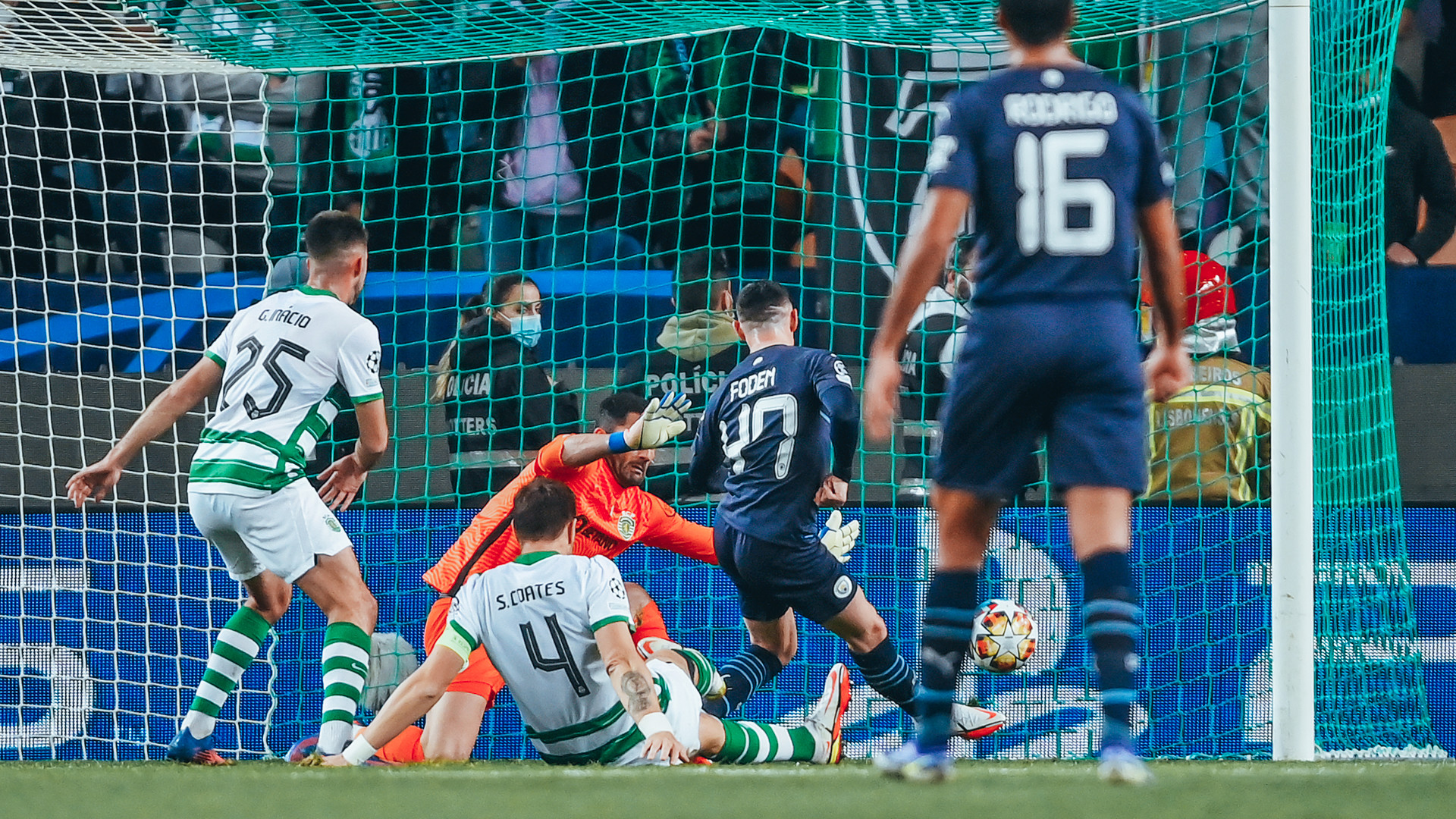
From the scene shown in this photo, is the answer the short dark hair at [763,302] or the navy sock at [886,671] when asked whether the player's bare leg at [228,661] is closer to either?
the short dark hair at [763,302]

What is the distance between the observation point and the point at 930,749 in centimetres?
318

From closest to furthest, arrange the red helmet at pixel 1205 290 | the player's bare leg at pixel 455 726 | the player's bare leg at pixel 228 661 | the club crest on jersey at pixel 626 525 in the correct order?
the player's bare leg at pixel 228 661 < the player's bare leg at pixel 455 726 < the club crest on jersey at pixel 626 525 < the red helmet at pixel 1205 290

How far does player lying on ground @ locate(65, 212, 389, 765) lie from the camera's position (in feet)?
16.5

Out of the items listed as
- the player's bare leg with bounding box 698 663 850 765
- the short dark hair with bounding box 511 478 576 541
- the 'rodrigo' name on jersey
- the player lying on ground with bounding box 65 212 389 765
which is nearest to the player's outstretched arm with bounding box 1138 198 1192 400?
the 'rodrigo' name on jersey

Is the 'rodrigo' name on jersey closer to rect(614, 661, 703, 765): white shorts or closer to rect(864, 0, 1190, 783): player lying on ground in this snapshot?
rect(864, 0, 1190, 783): player lying on ground

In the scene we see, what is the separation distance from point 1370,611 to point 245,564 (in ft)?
13.1

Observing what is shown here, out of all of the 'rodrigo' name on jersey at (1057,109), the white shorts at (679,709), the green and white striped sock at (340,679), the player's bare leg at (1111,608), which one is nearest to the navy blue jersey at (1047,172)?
the 'rodrigo' name on jersey at (1057,109)

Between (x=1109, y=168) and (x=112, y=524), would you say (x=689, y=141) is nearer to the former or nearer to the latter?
(x=112, y=524)

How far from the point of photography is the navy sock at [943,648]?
124 inches

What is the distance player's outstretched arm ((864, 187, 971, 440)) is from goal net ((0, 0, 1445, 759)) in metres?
3.31

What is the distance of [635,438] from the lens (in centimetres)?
567

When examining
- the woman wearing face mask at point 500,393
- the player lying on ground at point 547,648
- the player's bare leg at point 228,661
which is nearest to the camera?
the player lying on ground at point 547,648

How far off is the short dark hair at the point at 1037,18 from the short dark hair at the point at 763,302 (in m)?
2.73

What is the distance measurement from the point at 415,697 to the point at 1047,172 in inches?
108
